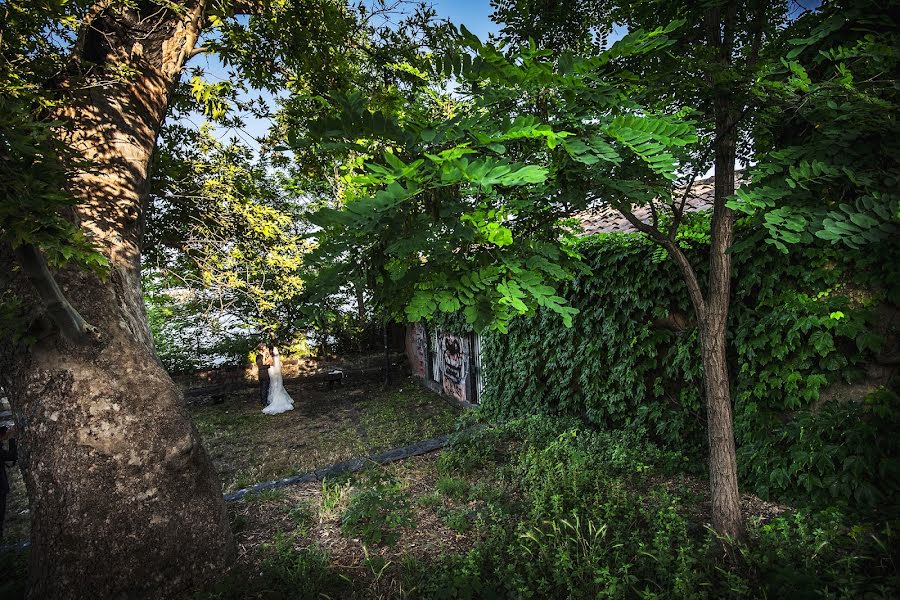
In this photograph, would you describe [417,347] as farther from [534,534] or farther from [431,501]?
[534,534]

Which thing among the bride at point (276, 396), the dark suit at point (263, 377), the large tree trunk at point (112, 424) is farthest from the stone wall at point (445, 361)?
the large tree trunk at point (112, 424)

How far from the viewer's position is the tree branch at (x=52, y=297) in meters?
2.52

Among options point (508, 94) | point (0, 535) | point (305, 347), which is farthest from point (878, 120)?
point (305, 347)

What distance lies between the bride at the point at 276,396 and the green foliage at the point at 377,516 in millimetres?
7196

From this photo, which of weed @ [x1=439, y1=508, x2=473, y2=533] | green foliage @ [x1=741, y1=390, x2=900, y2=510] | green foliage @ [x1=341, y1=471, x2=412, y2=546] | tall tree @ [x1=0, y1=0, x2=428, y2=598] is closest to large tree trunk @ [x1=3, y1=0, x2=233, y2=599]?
tall tree @ [x1=0, y1=0, x2=428, y2=598]

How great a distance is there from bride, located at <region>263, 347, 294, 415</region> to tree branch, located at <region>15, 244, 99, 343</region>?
803 centimetres

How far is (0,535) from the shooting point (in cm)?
452

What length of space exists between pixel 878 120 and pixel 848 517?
10.1 feet

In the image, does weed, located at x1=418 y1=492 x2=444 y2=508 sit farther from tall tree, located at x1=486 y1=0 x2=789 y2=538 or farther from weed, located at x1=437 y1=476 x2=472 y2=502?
tall tree, located at x1=486 y1=0 x2=789 y2=538

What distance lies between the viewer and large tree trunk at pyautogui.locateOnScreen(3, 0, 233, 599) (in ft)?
10.3

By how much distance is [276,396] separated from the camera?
1080cm

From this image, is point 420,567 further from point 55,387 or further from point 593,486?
point 55,387

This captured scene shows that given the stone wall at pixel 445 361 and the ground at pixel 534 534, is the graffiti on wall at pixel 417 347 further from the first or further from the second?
the ground at pixel 534 534

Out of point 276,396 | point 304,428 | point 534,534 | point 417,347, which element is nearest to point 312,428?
point 304,428
